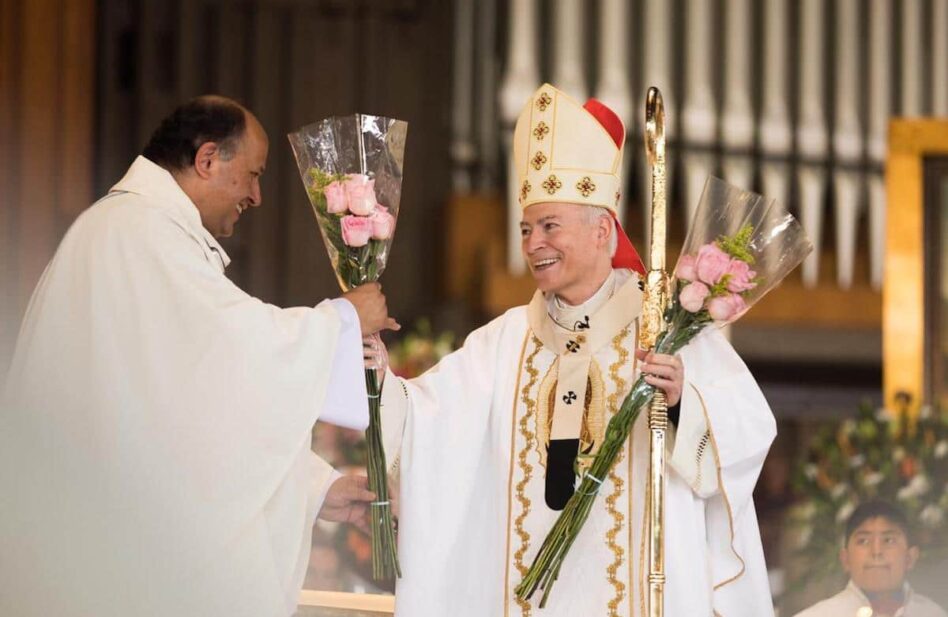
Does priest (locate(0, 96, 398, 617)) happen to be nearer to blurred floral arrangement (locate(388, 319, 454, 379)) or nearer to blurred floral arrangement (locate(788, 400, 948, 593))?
blurred floral arrangement (locate(388, 319, 454, 379))

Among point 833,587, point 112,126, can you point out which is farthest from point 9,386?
point 112,126

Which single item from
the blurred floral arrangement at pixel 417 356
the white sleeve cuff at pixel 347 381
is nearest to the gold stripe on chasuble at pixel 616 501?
the white sleeve cuff at pixel 347 381

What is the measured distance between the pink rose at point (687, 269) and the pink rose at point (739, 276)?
95 millimetres

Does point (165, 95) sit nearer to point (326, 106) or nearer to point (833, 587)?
point (326, 106)

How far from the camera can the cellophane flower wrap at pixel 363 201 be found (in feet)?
16.1

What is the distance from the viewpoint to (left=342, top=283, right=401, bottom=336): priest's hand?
16.2 ft

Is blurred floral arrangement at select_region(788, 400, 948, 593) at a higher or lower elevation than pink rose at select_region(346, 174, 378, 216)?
lower

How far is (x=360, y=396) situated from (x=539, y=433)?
576mm

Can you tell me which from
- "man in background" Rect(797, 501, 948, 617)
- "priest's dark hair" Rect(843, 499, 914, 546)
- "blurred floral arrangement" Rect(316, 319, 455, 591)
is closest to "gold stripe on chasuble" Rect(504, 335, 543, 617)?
"blurred floral arrangement" Rect(316, 319, 455, 591)

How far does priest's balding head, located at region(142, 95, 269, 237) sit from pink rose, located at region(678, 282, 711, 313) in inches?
49.4

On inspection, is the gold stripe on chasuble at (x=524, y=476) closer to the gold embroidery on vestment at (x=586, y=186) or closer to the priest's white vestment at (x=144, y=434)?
the gold embroidery on vestment at (x=586, y=186)

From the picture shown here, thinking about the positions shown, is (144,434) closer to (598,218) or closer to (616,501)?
(616,501)

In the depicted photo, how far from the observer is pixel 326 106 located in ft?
30.2

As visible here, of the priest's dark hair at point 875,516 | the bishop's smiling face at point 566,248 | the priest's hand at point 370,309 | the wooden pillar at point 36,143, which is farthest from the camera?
the wooden pillar at point 36,143
